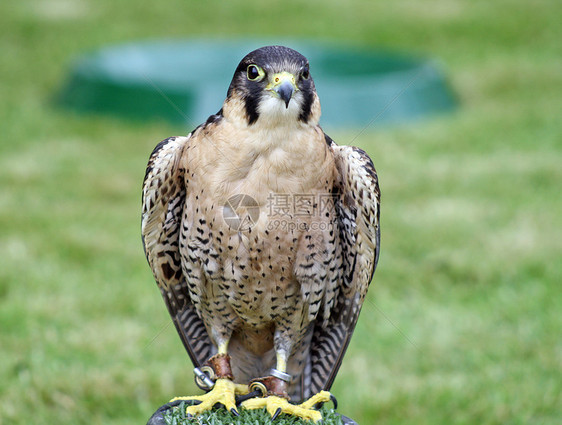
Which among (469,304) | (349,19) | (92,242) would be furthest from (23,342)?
(349,19)

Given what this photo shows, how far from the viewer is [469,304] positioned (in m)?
5.46

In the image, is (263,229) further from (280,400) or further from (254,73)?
(280,400)

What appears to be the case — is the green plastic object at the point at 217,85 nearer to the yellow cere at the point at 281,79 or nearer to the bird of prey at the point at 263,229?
the bird of prey at the point at 263,229

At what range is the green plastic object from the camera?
9.25 m

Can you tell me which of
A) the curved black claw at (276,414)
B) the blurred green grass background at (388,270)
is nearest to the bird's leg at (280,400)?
the curved black claw at (276,414)

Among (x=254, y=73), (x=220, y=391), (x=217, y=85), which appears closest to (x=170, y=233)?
(x=220, y=391)

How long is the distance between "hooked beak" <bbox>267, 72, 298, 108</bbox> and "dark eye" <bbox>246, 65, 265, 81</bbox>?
0.19 ft

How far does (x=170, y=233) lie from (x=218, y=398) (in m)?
0.70

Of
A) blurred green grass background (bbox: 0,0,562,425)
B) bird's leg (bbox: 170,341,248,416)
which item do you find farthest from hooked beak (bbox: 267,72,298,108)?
blurred green grass background (bbox: 0,0,562,425)

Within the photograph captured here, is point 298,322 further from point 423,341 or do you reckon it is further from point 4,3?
point 4,3

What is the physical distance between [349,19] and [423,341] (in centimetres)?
1282

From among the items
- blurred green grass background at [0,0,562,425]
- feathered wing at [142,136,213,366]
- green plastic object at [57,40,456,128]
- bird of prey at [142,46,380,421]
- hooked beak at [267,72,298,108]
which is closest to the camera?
hooked beak at [267,72,298,108]

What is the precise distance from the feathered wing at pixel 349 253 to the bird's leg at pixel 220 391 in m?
0.49

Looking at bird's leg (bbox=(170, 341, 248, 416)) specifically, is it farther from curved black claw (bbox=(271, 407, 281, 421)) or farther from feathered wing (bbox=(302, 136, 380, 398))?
feathered wing (bbox=(302, 136, 380, 398))
